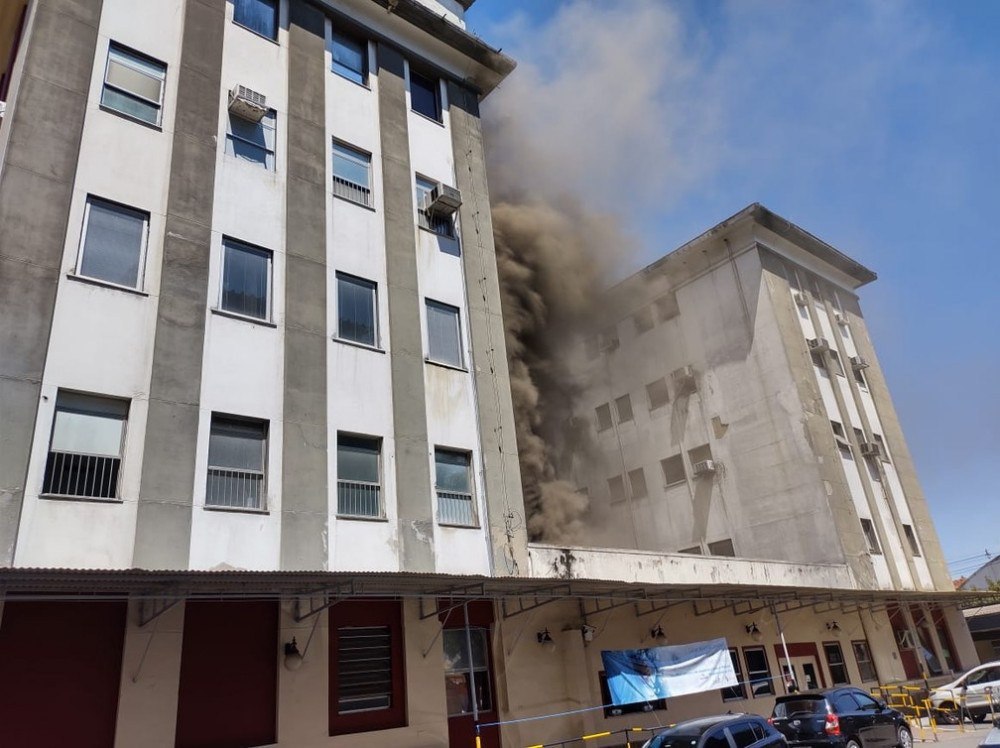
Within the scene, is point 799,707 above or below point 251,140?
below

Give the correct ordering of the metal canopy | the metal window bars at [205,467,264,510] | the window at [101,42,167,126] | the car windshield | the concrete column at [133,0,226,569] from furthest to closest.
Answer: the car windshield → the window at [101,42,167,126] → the metal window bars at [205,467,264,510] → the concrete column at [133,0,226,569] → the metal canopy

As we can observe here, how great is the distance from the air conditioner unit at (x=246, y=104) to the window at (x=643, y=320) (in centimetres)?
2247

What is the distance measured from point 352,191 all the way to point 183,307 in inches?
206

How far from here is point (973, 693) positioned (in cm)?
2066

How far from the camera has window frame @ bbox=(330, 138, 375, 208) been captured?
15.1 m

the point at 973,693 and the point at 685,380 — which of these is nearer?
the point at 973,693

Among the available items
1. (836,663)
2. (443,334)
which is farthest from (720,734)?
(836,663)

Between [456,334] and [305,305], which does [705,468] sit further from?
[305,305]

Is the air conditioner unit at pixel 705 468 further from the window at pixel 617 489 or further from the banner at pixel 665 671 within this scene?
the banner at pixel 665 671

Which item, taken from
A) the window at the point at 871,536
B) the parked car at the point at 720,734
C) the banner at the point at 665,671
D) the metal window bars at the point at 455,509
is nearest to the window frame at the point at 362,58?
the metal window bars at the point at 455,509

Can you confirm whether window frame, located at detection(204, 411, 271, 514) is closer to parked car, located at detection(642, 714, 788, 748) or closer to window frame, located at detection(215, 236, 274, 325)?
window frame, located at detection(215, 236, 274, 325)

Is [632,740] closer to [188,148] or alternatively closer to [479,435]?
[479,435]

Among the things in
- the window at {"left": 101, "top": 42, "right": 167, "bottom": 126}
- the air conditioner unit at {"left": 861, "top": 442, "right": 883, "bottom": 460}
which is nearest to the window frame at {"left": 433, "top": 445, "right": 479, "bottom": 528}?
the window at {"left": 101, "top": 42, "right": 167, "bottom": 126}

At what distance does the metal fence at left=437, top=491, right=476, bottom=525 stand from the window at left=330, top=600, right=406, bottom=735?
200cm
